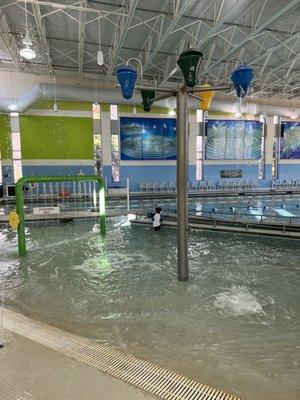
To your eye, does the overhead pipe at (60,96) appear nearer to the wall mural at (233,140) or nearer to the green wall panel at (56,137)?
the green wall panel at (56,137)

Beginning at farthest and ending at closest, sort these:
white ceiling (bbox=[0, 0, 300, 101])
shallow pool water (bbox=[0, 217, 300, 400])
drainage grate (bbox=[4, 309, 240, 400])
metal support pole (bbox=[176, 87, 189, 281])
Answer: white ceiling (bbox=[0, 0, 300, 101]) → metal support pole (bbox=[176, 87, 189, 281]) → shallow pool water (bbox=[0, 217, 300, 400]) → drainage grate (bbox=[4, 309, 240, 400])

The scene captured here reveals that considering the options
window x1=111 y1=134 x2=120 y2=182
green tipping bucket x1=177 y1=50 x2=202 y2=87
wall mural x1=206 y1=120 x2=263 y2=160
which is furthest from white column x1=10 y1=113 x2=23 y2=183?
green tipping bucket x1=177 y1=50 x2=202 y2=87

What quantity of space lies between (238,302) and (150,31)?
832 centimetres

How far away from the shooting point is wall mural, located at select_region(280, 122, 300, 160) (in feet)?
53.8

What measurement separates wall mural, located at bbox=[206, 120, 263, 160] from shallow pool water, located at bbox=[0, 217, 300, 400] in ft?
30.9

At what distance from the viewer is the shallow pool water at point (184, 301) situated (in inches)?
98.0

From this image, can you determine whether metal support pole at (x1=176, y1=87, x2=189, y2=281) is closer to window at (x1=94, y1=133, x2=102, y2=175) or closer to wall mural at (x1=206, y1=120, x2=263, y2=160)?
window at (x1=94, y1=133, x2=102, y2=175)

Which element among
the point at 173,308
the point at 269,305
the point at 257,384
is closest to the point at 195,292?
the point at 173,308

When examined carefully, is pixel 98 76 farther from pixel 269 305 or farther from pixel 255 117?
pixel 269 305

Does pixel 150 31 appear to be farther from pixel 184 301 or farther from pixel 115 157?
pixel 184 301

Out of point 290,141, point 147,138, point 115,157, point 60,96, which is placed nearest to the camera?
point 60,96

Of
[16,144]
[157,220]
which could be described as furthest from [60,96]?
[157,220]

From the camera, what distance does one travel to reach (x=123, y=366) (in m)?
2.16

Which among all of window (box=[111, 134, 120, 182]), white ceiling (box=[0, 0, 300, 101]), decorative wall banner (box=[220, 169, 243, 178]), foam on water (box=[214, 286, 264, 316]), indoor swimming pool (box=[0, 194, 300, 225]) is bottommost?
foam on water (box=[214, 286, 264, 316])
